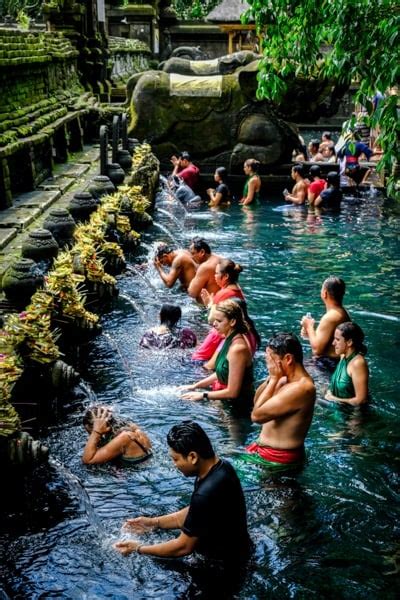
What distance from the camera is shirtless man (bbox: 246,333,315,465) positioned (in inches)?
259

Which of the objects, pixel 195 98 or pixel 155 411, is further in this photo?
pixel 195 98

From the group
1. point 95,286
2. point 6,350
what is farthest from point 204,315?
point 6,350

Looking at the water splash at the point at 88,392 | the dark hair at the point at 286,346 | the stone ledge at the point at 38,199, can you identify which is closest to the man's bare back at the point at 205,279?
the water splash at the point at 88,392

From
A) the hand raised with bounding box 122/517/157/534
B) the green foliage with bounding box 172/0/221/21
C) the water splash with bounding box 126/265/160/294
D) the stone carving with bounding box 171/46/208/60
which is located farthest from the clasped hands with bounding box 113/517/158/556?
the green foliage with bounding box 172/0/221/21

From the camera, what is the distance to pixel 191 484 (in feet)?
22.9

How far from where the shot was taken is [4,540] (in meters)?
5.98

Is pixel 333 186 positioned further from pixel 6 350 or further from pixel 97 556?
pixel 97 556

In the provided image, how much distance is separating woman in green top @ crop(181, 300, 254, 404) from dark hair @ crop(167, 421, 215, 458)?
2.92 metres

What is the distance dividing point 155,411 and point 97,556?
8.86 feet

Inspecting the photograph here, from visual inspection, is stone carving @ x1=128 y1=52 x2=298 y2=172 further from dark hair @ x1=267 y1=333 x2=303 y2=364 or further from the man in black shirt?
the man in black shirt

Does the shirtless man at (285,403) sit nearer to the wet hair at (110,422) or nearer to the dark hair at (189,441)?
the wet hair at (110,422)

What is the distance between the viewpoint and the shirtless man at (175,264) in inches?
480

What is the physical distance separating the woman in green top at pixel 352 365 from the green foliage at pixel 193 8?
131 feet

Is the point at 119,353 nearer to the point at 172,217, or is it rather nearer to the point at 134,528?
the point at 134,528
